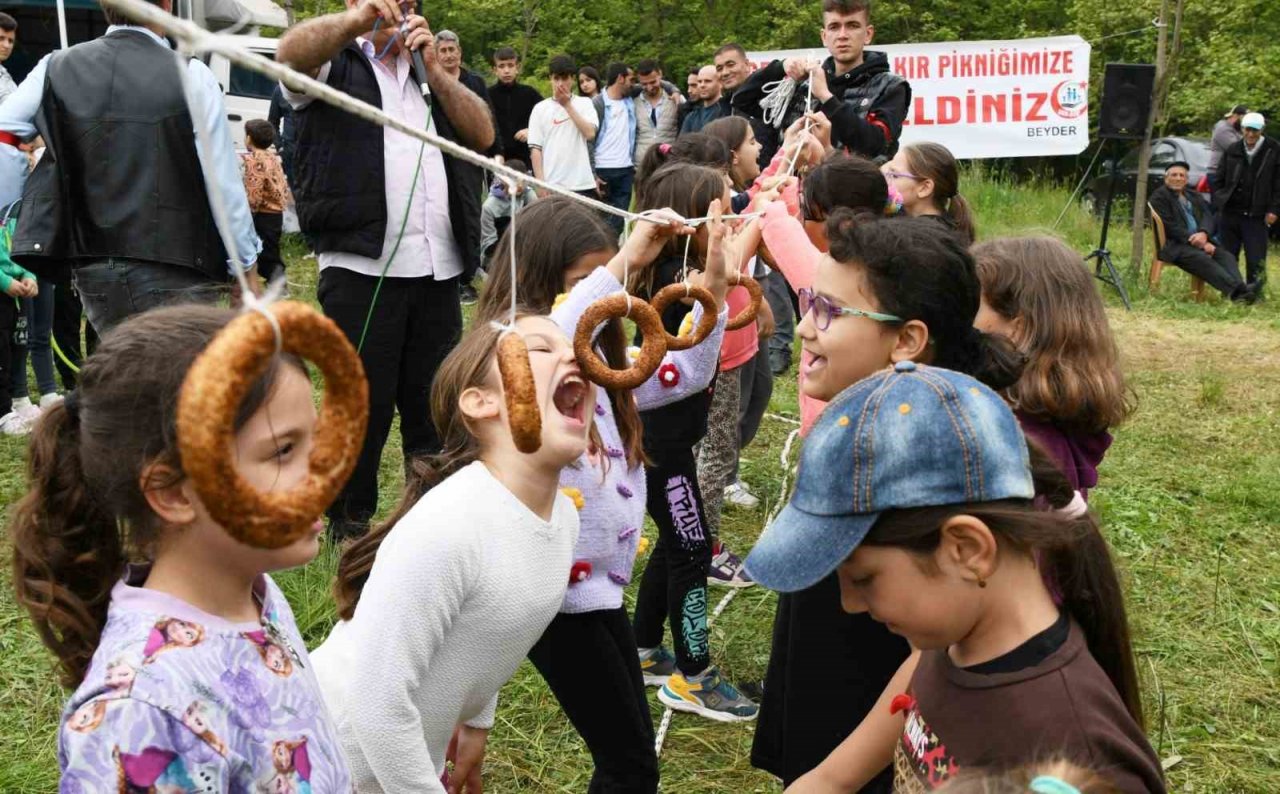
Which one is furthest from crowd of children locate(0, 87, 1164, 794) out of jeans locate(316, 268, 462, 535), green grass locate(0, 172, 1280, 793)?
jeans locate(316, 268, 462, 535)

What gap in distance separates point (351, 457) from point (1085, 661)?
985mm

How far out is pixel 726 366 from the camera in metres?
4.34

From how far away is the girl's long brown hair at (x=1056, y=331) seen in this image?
2.47 meters

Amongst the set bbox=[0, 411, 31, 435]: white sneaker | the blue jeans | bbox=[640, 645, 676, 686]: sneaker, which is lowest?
bbox=[0, 411, 31, 435]: white sneaker

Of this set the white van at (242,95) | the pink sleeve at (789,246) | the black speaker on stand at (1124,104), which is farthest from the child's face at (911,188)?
the white van at (242,95)

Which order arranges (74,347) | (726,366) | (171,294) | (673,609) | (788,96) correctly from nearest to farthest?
(673,609) < (171,294) < (726,366) < (788,96) < (74,347)

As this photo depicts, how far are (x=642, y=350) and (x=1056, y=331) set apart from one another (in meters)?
1.01

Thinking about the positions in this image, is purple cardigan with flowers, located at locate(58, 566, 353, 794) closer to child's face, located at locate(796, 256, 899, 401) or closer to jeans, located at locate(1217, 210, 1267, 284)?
child's face, located at locate(796, 256, 899, 401)

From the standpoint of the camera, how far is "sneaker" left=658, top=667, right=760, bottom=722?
3562 millimetres

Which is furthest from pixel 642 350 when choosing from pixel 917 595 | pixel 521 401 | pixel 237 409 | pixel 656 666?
pixel 656 666

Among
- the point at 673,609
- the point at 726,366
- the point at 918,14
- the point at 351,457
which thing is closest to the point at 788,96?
the point at 726,366

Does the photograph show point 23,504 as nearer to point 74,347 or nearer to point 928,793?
point 928,793

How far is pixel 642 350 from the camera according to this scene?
85.7 inches

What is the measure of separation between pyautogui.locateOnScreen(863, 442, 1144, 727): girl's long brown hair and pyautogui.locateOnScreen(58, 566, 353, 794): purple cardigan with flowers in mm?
799
